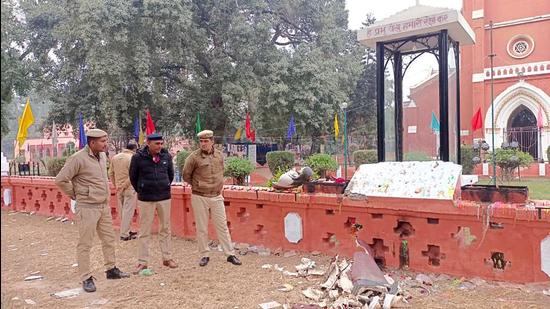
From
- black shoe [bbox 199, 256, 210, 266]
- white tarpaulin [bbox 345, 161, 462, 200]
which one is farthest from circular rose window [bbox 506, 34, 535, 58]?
black shoe [bbox 199, 256, 210, 266]

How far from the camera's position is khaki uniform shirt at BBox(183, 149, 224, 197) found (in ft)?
17.9

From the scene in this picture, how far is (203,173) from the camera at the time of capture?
18.0 feet

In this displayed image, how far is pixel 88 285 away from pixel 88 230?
1.82ft

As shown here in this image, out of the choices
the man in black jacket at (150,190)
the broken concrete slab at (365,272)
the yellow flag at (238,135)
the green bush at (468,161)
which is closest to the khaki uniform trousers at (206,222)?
the man in black jacket at (150,190)

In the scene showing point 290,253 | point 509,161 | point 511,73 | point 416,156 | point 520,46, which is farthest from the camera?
point 520,46

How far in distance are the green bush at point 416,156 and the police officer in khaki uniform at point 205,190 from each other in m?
2.89

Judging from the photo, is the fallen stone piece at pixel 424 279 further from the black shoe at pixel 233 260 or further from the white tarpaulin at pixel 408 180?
the black shoe at pixel 233 260

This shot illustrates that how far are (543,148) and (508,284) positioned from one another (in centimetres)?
1994

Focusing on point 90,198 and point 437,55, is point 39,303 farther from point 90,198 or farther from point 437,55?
point 437,55

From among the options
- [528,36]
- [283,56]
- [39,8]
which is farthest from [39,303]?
[528,36]

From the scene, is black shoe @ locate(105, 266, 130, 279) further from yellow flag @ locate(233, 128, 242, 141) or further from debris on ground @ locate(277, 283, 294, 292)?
yellow flag @ locate(233, 128, 242, 141)

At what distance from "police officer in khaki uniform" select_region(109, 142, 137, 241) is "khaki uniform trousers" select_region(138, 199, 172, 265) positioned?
6.45ft

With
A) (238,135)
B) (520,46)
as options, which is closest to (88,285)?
(238,135)

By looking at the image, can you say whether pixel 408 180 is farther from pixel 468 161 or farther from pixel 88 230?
pixel 468 161
